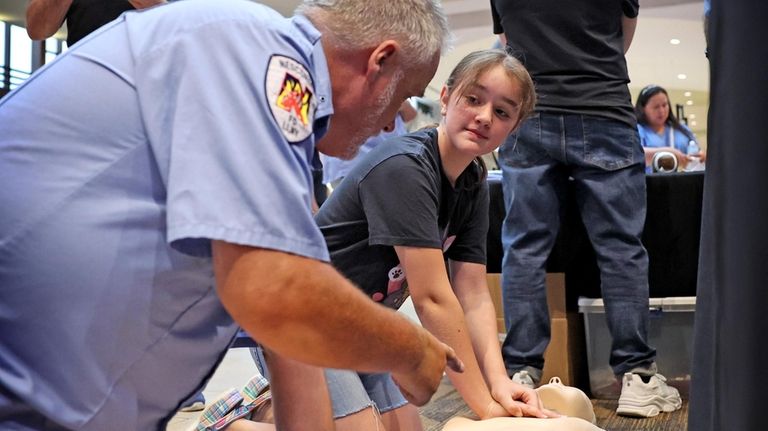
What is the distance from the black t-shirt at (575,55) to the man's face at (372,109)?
1608 mm

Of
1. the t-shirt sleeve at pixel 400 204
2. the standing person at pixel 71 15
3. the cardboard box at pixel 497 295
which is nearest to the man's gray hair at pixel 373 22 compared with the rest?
the t-shirt sleeve at pixel 400 204

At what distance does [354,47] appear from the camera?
86 cm

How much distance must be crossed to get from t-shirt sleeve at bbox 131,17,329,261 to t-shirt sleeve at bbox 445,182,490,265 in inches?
40.1

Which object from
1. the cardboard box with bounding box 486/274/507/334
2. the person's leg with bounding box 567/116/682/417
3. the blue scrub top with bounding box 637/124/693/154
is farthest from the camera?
the blue scrub top with bounding box 637/124/693/154

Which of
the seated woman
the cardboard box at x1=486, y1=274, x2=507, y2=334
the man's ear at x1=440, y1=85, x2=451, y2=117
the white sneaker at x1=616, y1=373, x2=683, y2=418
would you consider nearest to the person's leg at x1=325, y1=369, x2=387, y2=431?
the man's ear at x1=440, y1=85, x2=451, y2=117

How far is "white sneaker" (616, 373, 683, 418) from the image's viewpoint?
2311 mm

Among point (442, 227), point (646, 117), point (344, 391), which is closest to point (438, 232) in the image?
point (442, 227)

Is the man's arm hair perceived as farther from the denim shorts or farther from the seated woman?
the seated woman

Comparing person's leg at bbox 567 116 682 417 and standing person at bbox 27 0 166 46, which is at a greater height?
standing person at bbox 27 0 166 46

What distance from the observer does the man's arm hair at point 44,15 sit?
2207 millimetres

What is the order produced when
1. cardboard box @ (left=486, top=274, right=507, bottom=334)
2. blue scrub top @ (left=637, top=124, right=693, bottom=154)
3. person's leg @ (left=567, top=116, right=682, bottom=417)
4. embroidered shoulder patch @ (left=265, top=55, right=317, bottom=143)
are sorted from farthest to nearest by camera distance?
blue scrub top @ (left=637, top=124, right=693, bottom=154) < cardboard box @ (left=486, top=274, right=507, bottom=334) < person's leg @ (left=567, top=116, right=682, bottom=417) < embroidered shoulder patch @ (left=265, top=55, right=317, bottom=143)

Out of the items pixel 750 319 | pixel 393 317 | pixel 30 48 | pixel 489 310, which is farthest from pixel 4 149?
pixel 30 48

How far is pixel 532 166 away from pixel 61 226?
1942 mm

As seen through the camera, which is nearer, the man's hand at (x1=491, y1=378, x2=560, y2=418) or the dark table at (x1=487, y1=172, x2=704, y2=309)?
the man's hand at (x1=491, y1=378, x2=560, y2=418)
